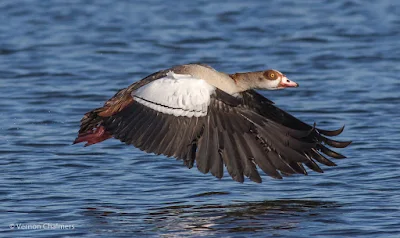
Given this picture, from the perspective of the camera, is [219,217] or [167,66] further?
[167,66]

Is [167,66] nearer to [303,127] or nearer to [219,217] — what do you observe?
[303,127]

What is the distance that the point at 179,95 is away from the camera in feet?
27.5

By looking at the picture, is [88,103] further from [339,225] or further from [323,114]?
[339,225]

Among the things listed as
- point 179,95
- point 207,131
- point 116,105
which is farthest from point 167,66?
point 207,131

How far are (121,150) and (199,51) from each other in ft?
20.8

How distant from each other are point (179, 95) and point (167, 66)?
7946 millimetres

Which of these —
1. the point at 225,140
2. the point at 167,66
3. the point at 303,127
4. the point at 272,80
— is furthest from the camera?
the point at 167,66

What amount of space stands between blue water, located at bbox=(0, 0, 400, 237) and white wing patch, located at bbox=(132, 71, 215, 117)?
996 mm

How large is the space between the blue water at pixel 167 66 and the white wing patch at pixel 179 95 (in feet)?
3.27

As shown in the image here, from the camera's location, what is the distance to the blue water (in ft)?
27.9

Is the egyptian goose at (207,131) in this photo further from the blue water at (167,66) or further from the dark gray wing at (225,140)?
the blue water at (167,66)

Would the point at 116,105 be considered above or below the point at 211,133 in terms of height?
above

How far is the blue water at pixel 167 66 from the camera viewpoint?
8.52 meters

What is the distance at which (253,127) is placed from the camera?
8.38 m
